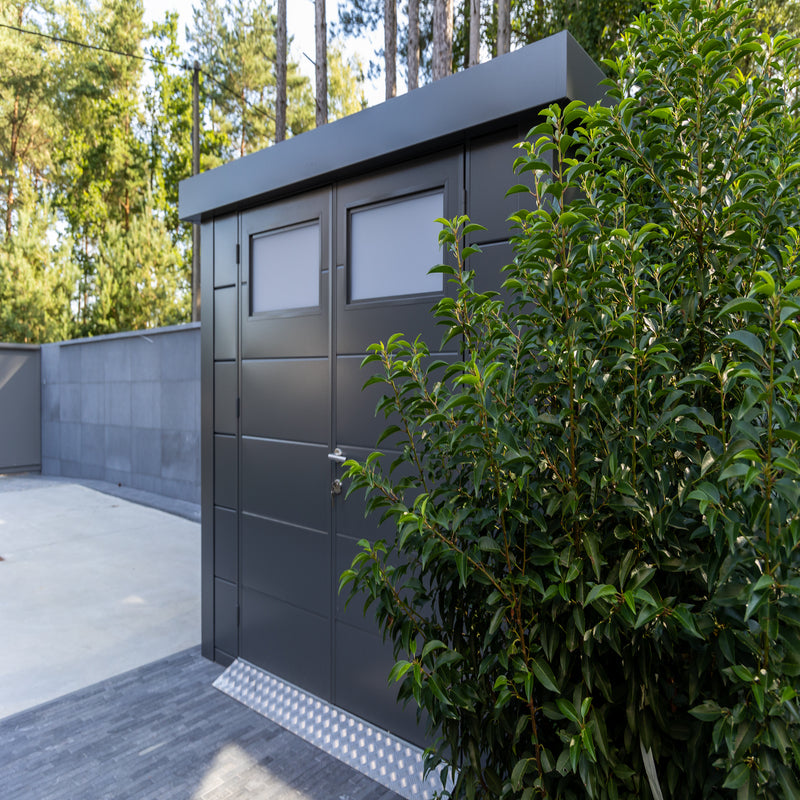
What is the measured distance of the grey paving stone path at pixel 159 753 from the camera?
2365 mm

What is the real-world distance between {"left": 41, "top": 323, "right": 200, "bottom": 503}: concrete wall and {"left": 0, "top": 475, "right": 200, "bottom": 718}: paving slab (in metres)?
0.88

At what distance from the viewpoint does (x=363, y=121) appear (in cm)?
267

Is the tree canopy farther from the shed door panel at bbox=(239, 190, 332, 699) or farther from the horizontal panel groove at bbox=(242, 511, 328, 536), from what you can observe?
the horizontal panel groove at bbox=(242, 511, 328, 536)

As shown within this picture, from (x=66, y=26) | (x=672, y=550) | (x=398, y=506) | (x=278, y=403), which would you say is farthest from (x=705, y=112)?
(x=66, y=26)

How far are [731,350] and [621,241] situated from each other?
0.31 metres

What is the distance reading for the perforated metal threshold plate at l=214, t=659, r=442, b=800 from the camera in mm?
2457

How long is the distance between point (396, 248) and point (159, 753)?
234 cm

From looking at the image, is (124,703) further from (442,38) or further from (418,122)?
(442,38)

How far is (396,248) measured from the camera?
8.95 ft

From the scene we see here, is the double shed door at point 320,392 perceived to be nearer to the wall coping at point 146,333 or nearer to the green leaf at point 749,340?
the green leaf at point 749,340

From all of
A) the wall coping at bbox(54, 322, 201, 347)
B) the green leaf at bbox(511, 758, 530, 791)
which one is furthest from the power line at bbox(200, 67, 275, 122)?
the green leaf at bbox(511, 758, 530, 791)

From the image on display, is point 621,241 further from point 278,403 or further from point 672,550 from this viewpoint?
point 278,403

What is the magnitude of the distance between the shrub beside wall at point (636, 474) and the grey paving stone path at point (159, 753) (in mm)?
1380

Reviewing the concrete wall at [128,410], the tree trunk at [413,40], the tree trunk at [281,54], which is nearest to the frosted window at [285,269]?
the concrete wall at [128,410]
